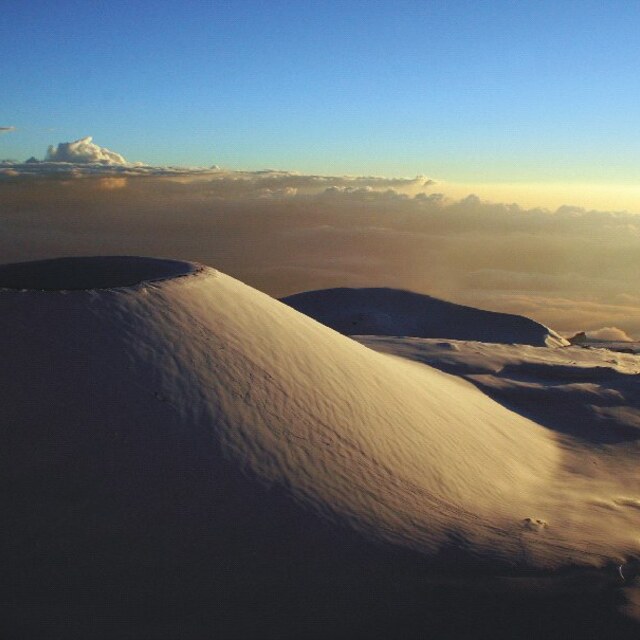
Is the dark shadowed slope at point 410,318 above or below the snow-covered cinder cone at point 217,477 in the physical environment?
below

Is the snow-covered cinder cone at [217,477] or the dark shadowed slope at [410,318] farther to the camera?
the dark shadowed slope at [410,318]

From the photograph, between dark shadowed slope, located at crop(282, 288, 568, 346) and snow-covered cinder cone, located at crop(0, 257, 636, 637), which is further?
dark shadowed slope, located at crop(282, 288, 568, 346)

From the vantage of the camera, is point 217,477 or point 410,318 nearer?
point 217,477

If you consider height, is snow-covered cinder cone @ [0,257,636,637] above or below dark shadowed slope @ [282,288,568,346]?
above

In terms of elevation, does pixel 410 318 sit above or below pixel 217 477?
below
